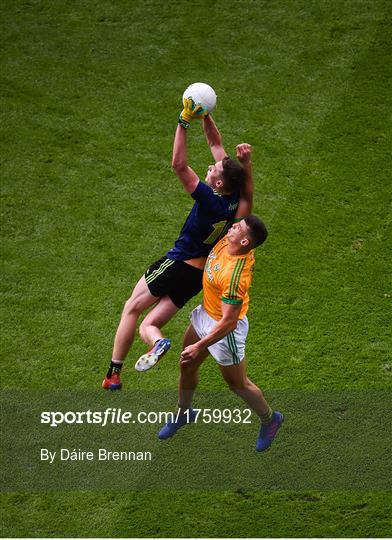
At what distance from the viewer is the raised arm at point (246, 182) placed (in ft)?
29.1

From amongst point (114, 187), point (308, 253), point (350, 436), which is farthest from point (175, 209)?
point (350, 436)

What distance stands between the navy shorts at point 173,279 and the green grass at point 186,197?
1.70m

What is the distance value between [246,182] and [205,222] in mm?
479

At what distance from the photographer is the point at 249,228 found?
8883mm

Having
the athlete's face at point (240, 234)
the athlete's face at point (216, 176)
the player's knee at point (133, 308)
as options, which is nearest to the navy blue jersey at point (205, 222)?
the athlete's face at point (216, 176)

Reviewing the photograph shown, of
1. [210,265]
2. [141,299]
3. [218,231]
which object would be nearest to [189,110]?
[218,231]

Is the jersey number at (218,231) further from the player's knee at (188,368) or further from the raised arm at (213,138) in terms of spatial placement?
the player's knee at (188,368)

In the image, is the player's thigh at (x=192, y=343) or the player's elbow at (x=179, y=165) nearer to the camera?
the player's elbow at (x=179, y=165)

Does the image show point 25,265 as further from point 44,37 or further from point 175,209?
point 44,37

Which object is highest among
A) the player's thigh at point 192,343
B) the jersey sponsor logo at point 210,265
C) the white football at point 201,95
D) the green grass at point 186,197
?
the white football at point 201,95

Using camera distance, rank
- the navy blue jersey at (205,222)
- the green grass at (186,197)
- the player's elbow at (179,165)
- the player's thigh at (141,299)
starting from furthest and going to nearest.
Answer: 1. the green grass at (186,197)
2. the player's thigh at (141,299)
3. the navy blue jersey at (205,222)
4. the player's elbow at (179,165)

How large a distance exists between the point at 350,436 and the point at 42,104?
6.22 meters

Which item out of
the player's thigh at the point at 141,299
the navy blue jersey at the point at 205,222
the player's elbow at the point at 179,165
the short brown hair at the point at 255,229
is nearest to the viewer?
the short brown hair at the point at 255,229

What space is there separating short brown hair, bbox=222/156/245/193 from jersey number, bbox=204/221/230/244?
1.10 ft
